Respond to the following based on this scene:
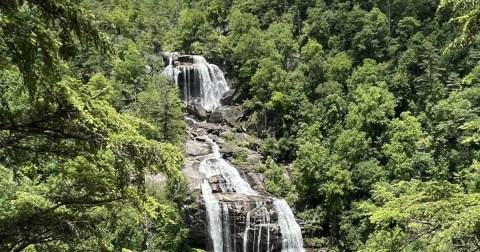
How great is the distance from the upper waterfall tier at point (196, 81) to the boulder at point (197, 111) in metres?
1.04

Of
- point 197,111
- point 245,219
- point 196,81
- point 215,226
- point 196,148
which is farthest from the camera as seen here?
point 196,81

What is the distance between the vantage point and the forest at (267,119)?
528 cm

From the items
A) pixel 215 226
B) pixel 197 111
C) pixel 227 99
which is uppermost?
pixel 227 99

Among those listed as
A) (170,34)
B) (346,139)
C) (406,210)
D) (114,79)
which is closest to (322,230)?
(346,139)

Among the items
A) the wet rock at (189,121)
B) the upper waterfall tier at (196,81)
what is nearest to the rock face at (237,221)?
the wet rock at (189,121)

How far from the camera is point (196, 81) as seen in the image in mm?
47344

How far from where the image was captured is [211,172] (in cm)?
3394

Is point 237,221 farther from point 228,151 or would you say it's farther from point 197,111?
point 197,111

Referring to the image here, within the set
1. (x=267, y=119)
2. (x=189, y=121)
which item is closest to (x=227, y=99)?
(x=267, y=119)

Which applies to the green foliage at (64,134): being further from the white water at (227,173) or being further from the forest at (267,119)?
the white water at (227,173)

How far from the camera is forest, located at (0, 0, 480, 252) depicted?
5281 mm

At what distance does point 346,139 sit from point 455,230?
96.1 feet

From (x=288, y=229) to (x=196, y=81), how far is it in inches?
901

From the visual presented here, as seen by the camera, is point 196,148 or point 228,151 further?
point 196,148
